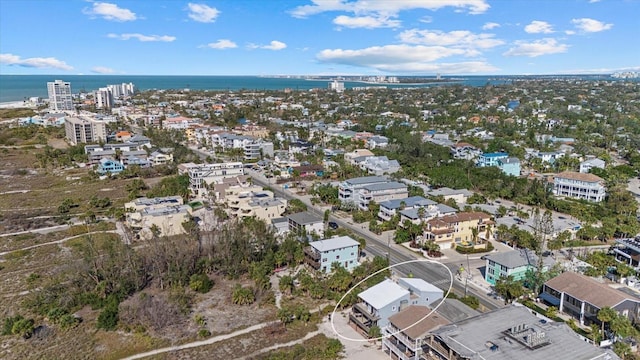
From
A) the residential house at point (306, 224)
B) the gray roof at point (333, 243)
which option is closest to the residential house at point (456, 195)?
the residential house at point (306, 224)

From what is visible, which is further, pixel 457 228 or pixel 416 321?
pixel 457 228

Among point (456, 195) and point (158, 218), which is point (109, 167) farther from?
point (456, 195)

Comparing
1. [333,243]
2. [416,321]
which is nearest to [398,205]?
[333,243]

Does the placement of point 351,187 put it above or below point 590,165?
below

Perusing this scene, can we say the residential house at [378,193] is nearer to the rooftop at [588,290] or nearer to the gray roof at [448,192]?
the gray roof at [448,192]

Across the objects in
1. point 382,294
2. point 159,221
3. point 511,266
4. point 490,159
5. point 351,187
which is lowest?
point 511,266

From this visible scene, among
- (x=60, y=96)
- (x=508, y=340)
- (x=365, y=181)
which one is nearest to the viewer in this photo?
(x=508, y=340)

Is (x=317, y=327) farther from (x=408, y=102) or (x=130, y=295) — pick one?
(x=408, y=102)
